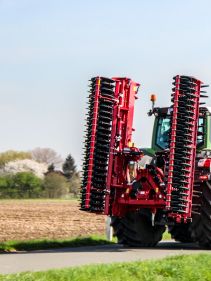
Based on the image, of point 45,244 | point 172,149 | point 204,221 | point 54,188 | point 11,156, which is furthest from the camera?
point 11,156

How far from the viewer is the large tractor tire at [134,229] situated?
16.8m

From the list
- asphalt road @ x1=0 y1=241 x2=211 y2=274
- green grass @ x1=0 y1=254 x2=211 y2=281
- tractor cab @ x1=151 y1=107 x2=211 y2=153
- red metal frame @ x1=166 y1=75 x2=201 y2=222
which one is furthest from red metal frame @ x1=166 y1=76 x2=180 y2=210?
green grass @ x1=0 y1=254 x2=211 y2=281

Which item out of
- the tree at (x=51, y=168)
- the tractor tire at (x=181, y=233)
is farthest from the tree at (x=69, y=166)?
the tractor tire at (x=181, y=233)

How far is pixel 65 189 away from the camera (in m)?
80.0

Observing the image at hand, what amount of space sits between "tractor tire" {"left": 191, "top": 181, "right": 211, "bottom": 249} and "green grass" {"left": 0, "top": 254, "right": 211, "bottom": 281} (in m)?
3.93

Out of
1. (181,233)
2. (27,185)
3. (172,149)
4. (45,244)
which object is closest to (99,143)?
(172,149)

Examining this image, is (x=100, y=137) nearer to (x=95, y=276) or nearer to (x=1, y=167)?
(x=95, y=276)

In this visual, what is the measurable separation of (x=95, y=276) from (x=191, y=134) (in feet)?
21.4

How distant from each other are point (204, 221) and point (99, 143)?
2.77 meters

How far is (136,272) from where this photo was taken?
1010cm

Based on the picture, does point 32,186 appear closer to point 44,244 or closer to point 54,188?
point 54,188

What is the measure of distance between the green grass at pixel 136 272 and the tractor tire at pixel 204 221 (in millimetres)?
3932

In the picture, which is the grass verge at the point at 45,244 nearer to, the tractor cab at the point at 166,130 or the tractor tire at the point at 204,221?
the tractor cab at the point at 166,130

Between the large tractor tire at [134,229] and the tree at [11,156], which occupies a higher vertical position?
the tree at [11,156]
